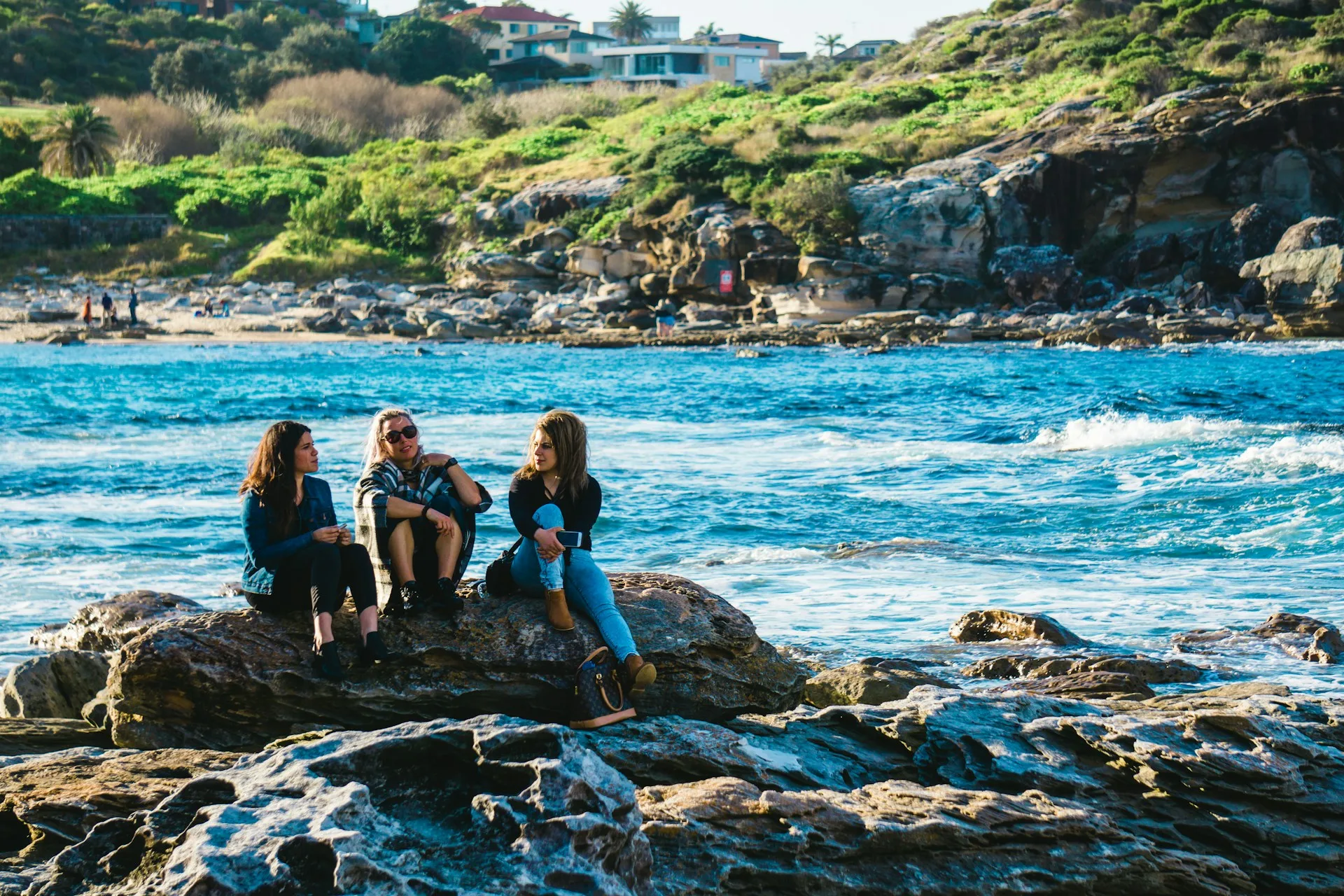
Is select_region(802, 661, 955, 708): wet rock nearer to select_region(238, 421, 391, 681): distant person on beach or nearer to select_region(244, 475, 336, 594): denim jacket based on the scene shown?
select_region(238, 421, 391, 681): distant person on beach

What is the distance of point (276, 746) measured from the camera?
3.74m

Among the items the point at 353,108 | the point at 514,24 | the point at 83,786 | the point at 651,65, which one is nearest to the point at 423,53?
the point at 353,108

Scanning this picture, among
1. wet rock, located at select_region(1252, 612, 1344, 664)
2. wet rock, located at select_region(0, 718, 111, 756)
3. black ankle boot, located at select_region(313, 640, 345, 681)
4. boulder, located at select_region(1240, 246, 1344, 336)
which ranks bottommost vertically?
wet rock, located at select_region(1252, 612, 1344, 664)

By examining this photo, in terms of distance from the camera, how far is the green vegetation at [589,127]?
4856 centimetres

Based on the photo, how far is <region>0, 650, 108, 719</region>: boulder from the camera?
20.7 feet

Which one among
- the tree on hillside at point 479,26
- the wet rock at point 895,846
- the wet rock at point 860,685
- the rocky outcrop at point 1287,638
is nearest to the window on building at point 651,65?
the tree on hillside at point 479,26

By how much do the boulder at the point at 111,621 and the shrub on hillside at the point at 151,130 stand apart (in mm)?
66969

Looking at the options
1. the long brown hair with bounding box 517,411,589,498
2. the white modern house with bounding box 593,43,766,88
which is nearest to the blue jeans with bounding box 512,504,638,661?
the long brown hair with bounding box 517,411,589,498

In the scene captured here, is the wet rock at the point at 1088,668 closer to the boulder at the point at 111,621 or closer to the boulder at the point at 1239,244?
the boulder at the point at 111,621

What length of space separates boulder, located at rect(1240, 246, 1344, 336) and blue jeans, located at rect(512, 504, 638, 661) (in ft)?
116

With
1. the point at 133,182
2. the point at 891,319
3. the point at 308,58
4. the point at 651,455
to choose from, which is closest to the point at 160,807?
the point at 651,455

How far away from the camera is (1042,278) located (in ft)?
135

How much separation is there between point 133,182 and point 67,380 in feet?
122

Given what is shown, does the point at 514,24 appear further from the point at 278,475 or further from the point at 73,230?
the point at 278,475
